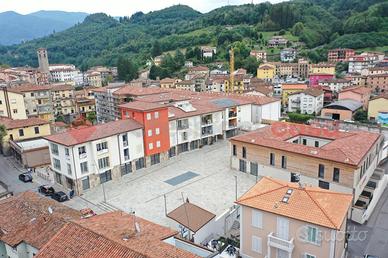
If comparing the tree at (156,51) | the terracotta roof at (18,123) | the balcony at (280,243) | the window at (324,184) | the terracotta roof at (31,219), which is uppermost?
the tree at (156,51)

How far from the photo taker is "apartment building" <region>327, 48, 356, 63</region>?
119 meters

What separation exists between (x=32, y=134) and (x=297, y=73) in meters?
91.0

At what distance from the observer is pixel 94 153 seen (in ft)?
113

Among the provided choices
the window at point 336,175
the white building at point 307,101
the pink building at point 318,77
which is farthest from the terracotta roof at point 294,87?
the window at point 336,175

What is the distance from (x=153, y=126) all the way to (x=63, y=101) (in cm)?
4585

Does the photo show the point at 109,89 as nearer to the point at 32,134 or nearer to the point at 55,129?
the point at 55,129

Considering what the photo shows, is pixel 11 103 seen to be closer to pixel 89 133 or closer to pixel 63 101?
pixel 63 101

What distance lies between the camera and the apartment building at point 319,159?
94.5 ft

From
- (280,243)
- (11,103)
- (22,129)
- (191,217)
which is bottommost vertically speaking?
(191,217)

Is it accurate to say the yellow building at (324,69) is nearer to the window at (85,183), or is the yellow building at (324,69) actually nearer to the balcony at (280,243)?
the window at (85,183)

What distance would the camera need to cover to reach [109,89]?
6962 centimetres

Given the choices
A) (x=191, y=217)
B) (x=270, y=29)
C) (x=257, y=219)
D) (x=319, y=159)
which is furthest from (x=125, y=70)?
(x=257, y=219)

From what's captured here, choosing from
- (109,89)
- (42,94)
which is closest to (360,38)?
(109,89)

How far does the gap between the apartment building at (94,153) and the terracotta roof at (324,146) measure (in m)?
12.7
